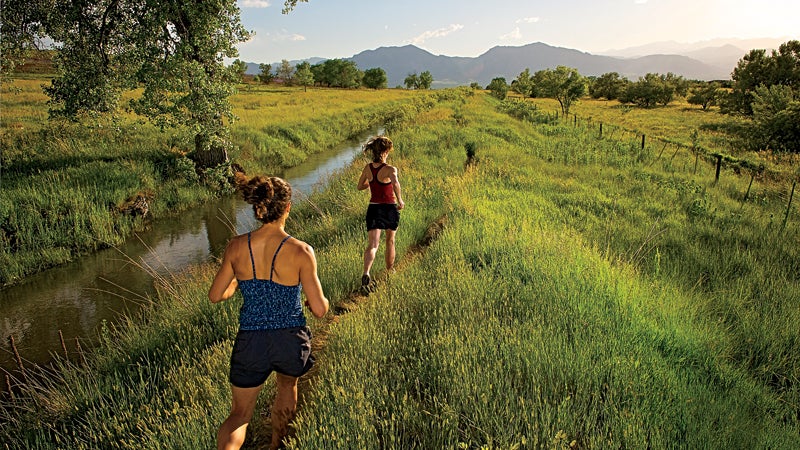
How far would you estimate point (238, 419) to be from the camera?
2709 mm

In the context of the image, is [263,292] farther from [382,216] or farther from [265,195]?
[382,216]

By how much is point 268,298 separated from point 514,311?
287cm

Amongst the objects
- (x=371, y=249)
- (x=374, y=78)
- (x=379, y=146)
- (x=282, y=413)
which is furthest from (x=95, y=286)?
(x=374, y=78)

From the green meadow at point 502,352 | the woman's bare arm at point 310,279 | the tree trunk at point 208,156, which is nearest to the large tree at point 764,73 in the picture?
the green meadow at point 502,352

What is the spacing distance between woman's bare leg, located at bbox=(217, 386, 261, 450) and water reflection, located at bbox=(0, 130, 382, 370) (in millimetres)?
4878

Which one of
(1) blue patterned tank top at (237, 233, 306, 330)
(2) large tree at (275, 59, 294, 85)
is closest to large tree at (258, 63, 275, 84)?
(2) large tree at (275, 59, 294, 85)

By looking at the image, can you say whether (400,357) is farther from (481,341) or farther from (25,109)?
(25,109)

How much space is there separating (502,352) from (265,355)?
2.04m

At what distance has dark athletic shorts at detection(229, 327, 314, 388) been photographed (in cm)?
269

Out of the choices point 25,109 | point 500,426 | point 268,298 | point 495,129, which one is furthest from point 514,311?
point 25,109

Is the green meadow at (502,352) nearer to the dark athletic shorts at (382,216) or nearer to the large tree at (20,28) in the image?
the dark athletic shorts at (382,216)

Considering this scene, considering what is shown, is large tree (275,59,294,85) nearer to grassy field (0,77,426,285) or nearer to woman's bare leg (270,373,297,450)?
grassy field (0,77,426,285)

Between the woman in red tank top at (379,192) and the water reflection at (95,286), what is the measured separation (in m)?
3.69

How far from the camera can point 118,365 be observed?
4500mm
